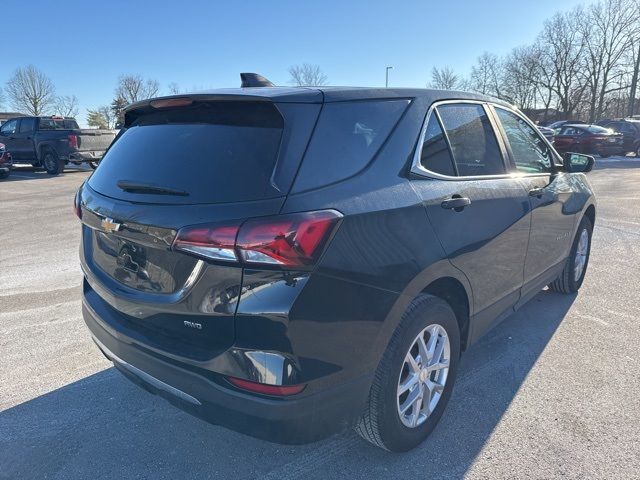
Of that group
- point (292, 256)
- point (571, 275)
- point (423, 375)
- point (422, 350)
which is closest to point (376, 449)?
point (423, 375)

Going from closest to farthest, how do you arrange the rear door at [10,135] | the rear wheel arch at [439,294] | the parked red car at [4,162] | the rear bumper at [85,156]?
the rear wheel arch at [439,294], the parked red car at [4,162], the rear bumper at [85,156], the rear door at [10,135]

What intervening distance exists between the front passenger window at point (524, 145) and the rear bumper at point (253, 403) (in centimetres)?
224

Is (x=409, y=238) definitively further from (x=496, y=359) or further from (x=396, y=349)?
(x=496, y=359)

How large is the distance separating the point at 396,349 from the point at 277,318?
70 cm

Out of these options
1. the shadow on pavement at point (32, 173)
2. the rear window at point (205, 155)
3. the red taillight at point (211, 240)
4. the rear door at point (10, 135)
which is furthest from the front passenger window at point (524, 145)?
the rear door at point (10, 135)

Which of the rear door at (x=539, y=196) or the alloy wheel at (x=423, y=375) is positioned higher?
the rear door at (x=539, y=196)

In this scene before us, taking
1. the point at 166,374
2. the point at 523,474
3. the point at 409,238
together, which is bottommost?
the point at 523,474

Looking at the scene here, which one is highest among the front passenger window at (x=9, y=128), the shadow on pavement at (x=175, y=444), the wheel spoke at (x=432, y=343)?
the front passenger window at (x=9, y=128)

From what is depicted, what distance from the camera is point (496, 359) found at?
3.44m

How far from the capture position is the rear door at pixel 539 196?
11.1 feet

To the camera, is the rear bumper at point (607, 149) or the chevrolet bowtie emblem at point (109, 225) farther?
the rear bumper at point (607, 149)

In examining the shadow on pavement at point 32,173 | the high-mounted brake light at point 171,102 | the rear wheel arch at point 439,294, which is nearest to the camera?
the rear wheel arch at point 439,294

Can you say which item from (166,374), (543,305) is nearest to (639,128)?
(543,305)

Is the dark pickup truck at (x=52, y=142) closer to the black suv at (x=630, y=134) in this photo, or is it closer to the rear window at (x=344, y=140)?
the rear window at (x=344, y=140)
